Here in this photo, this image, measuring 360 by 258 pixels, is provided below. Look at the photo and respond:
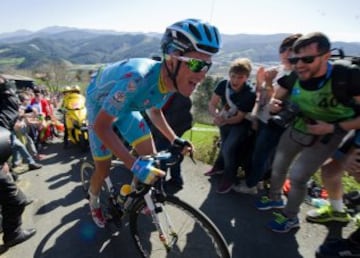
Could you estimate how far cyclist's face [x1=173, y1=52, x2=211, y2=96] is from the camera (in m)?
2.52

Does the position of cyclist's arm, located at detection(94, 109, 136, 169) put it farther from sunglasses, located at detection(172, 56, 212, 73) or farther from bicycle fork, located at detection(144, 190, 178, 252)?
sunglasses, located at detection(172, 56, 212, 73)

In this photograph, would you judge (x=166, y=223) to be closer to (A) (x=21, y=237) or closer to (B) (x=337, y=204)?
(A) (x=21, y=237)

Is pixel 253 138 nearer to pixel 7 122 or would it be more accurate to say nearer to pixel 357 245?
pixel 357 245

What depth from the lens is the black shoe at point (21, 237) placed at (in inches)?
143

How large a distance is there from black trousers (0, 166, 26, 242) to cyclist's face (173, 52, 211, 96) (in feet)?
8.15

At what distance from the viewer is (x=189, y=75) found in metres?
2.54

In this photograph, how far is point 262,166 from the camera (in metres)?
4.57

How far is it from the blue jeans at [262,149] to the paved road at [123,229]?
37 centimetres

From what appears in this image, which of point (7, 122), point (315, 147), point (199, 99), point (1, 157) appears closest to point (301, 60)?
point (315, 147)

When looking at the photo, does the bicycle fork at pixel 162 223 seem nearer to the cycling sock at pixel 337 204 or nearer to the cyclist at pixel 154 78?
the cyclist at pixel 154 78

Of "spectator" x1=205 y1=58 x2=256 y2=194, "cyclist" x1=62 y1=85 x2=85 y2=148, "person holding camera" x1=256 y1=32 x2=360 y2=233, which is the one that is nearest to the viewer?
"person holding camera" x1=256 y1=32 x2=360 y2=233

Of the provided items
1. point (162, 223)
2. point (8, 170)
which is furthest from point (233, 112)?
point (8, 170)

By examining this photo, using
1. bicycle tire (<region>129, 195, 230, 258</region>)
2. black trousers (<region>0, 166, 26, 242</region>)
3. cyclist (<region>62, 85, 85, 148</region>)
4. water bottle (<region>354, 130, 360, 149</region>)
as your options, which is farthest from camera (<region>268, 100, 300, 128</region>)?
cyclist (<region>62, 85, 85, 148</region>)

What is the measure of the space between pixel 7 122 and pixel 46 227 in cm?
153
